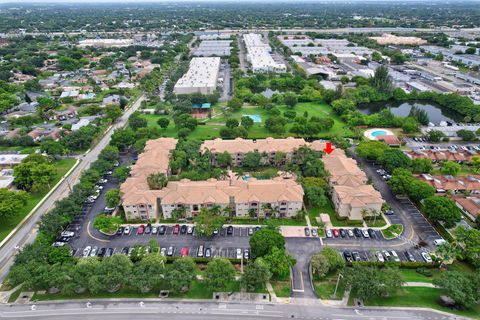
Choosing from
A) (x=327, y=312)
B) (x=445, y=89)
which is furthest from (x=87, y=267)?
(x=445, y=89)

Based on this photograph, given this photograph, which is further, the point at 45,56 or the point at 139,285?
the point at 45,56

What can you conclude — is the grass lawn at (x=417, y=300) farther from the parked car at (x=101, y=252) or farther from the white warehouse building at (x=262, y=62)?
the white warehouse building at (x=262, y=62)

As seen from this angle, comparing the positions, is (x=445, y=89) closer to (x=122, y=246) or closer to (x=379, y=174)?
(x=379, y=174)

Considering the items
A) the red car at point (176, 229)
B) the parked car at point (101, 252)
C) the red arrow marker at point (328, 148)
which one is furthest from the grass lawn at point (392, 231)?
the parked car at point (101, 252)

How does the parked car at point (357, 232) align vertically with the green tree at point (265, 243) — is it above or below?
below

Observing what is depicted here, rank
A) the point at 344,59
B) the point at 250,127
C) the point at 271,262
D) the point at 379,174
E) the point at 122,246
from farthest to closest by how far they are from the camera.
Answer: the point at 344,59 → the point at 250,127 → the point at 379,174 → the point at 122,246 → the point at 271,262

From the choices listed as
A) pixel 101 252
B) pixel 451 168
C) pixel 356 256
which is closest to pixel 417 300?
pixel 356 256
